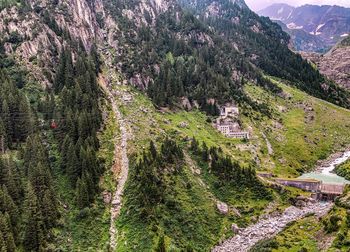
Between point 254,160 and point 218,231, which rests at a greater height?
point 254,160

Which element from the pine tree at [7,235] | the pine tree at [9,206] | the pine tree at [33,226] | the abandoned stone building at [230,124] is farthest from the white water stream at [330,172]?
the pine tree at [7,235]

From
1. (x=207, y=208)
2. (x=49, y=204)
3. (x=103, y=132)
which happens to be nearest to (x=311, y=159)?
(x=207, y=208)

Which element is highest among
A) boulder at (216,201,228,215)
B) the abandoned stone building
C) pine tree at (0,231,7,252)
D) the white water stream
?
the abandoned stone building

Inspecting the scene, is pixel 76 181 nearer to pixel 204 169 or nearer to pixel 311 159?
pixel 204 169

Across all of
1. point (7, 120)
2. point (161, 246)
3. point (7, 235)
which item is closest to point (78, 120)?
point (7, 120)

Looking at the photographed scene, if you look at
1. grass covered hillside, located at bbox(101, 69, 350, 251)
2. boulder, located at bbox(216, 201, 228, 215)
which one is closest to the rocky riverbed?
grass covered hillside, located at bbox(101, 69, 350, 251)

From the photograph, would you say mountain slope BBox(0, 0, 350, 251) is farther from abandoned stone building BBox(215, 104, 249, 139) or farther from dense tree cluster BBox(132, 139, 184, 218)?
abandoned stone building BBox(215, 104, 249, 139)
